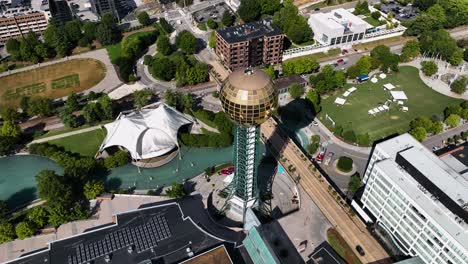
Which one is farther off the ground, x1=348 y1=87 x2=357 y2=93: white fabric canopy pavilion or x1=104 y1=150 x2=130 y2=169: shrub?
x1=348 y1=87 x2=357 y2=93: white fabric canopy pavilion

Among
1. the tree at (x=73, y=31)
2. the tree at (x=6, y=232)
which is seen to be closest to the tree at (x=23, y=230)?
the tree at (x=6, y=232)

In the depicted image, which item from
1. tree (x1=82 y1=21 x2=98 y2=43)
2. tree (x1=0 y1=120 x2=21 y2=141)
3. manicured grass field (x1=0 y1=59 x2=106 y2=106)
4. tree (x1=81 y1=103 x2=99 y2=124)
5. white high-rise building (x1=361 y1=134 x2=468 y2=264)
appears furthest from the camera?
tree (x1=82 y1=21 x2=98 y2=43)

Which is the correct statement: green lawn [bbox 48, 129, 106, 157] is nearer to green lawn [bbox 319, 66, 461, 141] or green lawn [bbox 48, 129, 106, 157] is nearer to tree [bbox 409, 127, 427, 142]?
green lawn [bbox 319, 66, 461, 141]

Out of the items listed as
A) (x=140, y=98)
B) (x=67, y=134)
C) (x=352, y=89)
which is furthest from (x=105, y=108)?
(x=352, y=89)

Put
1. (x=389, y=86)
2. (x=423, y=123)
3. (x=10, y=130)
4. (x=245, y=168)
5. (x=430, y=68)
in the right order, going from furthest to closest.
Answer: (x=430, y=68), (x=389, y=86), (x=423, y=123), (x=10, y=130), (x=245, y=168)

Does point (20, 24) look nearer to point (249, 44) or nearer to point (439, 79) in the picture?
point (249, 44)

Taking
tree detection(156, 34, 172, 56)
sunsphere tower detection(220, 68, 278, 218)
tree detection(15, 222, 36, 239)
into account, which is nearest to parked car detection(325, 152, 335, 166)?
sunsphere tower detection(220, 68, 278, 218)

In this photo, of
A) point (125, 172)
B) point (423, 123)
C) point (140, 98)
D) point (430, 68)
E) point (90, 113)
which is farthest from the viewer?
point (430, 68)

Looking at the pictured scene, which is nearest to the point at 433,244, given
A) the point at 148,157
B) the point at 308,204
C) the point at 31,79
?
the point at 308,204
